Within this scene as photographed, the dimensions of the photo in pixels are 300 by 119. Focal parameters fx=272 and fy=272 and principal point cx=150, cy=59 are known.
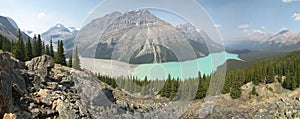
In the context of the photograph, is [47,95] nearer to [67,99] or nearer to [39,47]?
[67,99]

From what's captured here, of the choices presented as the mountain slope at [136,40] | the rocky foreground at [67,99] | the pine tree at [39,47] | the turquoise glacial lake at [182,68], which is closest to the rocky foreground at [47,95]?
the rocky foreground at [67,99]

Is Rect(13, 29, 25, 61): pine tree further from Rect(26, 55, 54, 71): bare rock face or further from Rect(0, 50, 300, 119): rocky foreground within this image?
Rect(26, 55, 54, 71): bare rock face

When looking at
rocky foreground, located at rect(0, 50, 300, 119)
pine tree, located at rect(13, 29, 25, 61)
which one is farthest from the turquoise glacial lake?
pine tree, located at rect(13, 29, 25, 61)

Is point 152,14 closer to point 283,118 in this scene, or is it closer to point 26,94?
point 26,94

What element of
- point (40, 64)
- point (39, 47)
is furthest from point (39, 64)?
point (39, 47)

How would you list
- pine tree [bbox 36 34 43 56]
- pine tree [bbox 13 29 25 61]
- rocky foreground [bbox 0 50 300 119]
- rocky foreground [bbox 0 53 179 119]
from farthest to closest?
pine tree [bbox 36 34 43 56]
pine tree [bbox 13 29 25 61]
rocky foreground [bbox 0 53 179 119]
rocky foreground [bbox 0 50 300 119]

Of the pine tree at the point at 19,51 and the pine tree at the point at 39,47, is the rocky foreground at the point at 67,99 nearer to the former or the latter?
the pine tree at the point at 19,51
